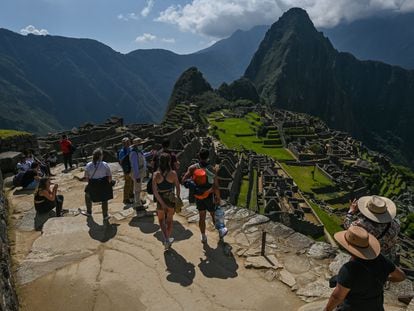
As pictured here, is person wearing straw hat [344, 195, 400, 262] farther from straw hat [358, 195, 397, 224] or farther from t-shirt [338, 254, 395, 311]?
t-shirt [338, 254, 395, 311]

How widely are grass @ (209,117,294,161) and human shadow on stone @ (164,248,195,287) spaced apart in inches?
1829

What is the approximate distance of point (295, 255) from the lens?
21.1 feet

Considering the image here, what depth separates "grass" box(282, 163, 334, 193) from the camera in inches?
1568

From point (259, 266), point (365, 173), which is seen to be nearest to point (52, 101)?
point (365, 173)

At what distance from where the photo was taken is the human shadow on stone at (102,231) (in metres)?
7.21

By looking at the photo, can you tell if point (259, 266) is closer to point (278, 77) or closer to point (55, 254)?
point (55, 254)

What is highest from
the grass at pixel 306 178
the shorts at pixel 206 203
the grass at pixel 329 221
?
the shorts at pixel 206 203

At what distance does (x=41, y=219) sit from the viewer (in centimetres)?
817

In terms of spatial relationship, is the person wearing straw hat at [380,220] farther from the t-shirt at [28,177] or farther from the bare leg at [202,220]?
the t-shirt at [28,177]

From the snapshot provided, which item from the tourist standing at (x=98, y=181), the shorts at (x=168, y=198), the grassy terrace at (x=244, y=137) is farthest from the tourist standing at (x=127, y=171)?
the grassy terrace at (x=244, y=137)

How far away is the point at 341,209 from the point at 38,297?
3290cm

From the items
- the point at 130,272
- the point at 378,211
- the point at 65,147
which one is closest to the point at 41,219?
A: the point at 130,272

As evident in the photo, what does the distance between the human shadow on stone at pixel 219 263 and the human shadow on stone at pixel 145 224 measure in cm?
128

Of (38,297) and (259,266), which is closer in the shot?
(38,297)
